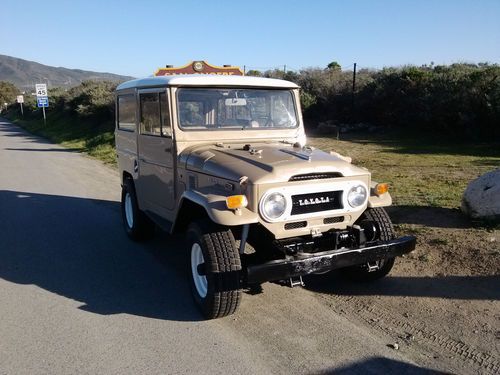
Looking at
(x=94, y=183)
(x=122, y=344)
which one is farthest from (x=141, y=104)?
(x=94, y=183)

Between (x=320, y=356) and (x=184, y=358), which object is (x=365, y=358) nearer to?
(x=320, y=356)

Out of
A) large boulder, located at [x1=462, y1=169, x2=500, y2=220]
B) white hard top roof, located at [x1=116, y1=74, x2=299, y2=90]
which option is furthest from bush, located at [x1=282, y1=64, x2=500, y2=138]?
white hard top roof, located at [x1=116, y1=74, x2=299, y2=90]

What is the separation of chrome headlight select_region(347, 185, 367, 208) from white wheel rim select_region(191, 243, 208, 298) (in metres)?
1.43

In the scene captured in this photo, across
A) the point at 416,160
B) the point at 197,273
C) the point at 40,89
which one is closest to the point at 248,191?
the point at 197,273

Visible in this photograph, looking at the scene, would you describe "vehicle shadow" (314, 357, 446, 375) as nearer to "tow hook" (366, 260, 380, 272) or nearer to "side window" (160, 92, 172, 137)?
"tow hook" (366, 260, 380, 272)

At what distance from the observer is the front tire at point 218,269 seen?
152 inches

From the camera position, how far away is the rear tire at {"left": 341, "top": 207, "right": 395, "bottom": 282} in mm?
4551

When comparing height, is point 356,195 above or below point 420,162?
above

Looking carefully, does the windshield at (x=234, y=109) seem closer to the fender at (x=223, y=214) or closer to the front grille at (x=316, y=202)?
the fender at (x=223, y=214)

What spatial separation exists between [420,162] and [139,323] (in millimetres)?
8747

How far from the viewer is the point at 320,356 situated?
3549mm

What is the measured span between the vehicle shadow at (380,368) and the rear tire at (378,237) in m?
1.20

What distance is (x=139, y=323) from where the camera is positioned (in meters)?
4.15

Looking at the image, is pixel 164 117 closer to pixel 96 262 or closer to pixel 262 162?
pixel 262 162
